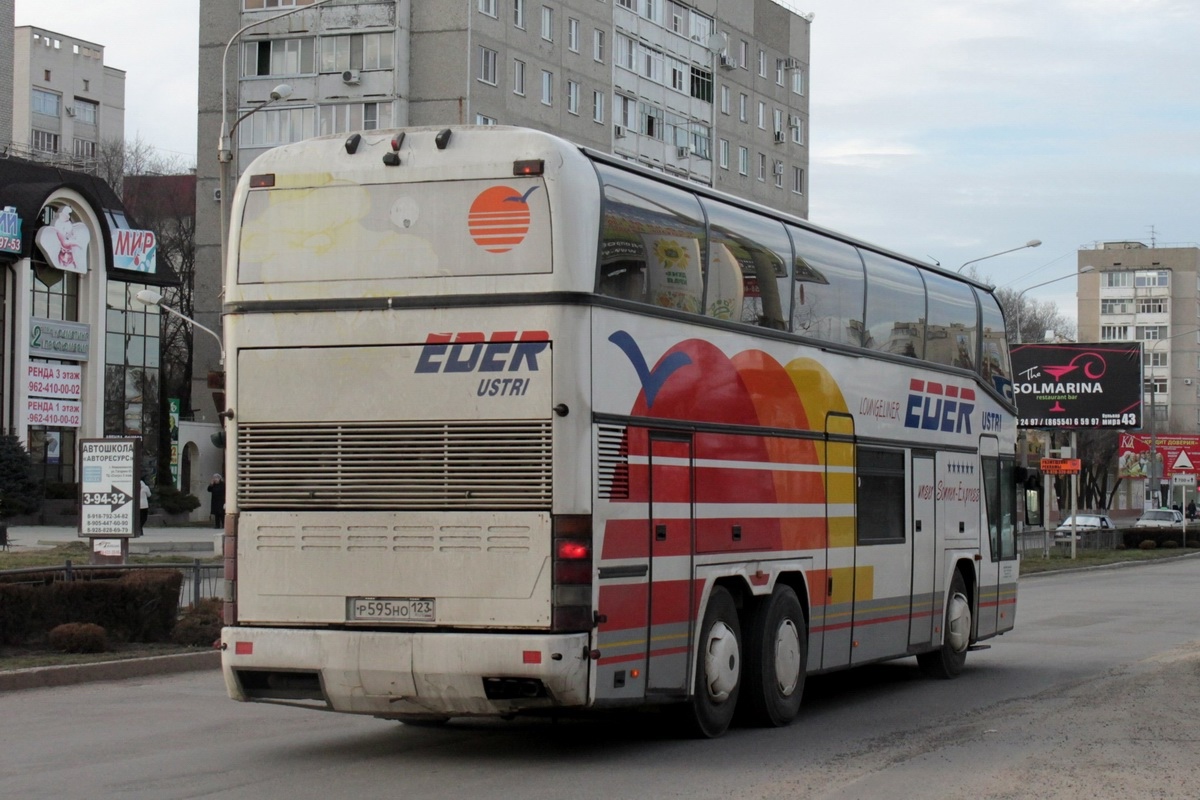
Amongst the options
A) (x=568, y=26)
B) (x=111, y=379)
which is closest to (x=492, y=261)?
(x=111, y=379)

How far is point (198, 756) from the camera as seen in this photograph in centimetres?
1078

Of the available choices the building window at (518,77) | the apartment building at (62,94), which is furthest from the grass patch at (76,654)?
the apartment building at (62,94)

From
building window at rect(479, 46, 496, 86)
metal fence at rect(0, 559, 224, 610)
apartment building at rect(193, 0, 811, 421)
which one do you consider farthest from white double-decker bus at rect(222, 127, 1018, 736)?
building window at rect(479, 46, 496, 86)

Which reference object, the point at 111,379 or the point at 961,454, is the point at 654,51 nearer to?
the point at 111,379

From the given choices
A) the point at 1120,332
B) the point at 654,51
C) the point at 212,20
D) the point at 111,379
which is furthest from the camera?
the point at 1120,332

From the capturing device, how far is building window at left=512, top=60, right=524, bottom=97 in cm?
6938

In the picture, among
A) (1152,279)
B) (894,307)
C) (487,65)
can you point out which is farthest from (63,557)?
(1152,279)

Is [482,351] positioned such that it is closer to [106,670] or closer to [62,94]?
[106,670]

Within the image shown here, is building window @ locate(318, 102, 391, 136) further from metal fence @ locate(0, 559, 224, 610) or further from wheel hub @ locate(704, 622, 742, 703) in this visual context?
wheel hub @ locate(704, 622, 742, 703)

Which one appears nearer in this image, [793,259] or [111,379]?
[793,259]

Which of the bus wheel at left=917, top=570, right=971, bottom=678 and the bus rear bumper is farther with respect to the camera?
the bus wheel at left=917, top=570, right=971, bottom=678

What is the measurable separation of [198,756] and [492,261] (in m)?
3.81

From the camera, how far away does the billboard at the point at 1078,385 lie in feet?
173

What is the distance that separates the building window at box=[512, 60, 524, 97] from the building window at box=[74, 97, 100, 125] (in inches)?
2466
